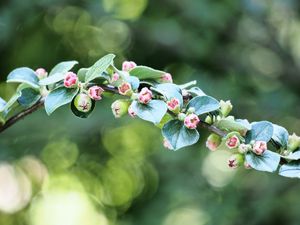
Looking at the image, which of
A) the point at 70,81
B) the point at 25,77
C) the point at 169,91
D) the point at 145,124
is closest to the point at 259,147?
the point at 169,91

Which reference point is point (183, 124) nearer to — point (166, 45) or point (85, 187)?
point (166, 45)

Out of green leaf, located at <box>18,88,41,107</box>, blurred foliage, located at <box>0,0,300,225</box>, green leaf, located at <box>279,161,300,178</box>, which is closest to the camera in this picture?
green leaf, located at <box>279,161,300,178</box>

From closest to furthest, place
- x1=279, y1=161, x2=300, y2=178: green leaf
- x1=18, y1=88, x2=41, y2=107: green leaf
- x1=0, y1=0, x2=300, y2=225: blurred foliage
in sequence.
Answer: x1=279, y1=161, x2=300, y2=178: green leaf
x1=18, y1=88, x2=41, y2=107: green leaf
x1=0, y1=0, x2=300, y2=225: blurred foliage

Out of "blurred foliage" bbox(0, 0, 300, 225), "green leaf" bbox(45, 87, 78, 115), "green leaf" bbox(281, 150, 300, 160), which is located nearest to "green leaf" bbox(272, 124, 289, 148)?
"green leaf" bbox(281, 150, 300, 160)

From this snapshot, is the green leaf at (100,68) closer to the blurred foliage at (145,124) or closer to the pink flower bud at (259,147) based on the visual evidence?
the pink flower bud at (259,147)

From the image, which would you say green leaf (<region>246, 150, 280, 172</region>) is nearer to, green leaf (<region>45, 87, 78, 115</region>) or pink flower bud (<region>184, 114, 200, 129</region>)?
pink flower bud (<region>184, 114, 200, 129</region>)

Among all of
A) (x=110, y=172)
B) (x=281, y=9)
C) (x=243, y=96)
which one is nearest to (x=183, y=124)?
(x=243, y=96)
